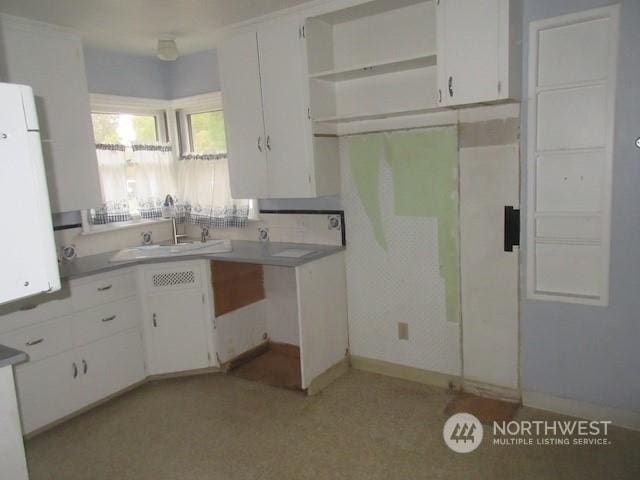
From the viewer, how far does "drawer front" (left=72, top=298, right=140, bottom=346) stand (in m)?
2.97

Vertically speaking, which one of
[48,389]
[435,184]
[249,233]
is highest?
[435,184]

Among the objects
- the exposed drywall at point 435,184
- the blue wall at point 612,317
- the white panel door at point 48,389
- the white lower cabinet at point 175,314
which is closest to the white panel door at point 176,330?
the white lower cabinet at point 175,314

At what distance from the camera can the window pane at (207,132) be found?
4.11 meters

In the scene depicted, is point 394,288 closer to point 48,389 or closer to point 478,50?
point 478,50

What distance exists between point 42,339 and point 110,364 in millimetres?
494

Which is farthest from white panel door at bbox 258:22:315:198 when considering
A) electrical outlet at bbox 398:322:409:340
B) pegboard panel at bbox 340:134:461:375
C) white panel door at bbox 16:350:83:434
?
white panel door at bbox 16:350:83:434

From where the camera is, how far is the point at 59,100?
305cm

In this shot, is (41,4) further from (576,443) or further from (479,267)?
(576,443)

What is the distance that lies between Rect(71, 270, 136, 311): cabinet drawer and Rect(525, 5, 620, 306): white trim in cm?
252

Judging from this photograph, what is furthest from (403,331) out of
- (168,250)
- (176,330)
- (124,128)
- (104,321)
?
(124,128)

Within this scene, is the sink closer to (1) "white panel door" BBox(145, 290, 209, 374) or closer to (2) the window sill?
(2) the window sill

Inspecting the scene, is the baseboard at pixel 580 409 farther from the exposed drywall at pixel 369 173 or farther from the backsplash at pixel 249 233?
the backsplash at pixel 249 233

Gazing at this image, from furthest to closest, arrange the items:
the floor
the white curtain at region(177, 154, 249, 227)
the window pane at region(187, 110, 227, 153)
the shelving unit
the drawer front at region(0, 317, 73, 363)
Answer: the window pane at region(187, 110, 227, 153) < the white curtain at region(177, 154, 249, 227) < the shelving unit < the drawer front at region(0, 317, 73, 363) < the floor

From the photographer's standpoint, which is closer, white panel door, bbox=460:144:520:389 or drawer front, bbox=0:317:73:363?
drawer front, bbox=0:317:73:363
